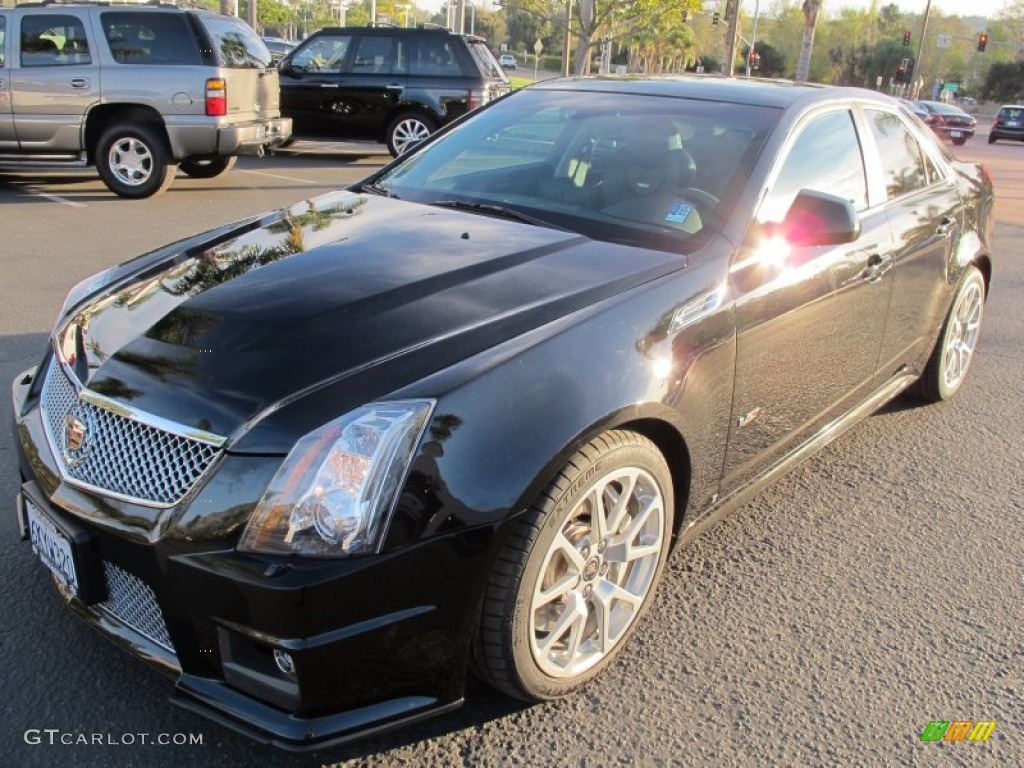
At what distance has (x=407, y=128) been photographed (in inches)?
534

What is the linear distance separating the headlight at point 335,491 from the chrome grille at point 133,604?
14.3 inches

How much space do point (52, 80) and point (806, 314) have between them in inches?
360

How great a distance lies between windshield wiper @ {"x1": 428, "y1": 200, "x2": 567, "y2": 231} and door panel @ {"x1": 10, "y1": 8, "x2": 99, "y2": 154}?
7.78m

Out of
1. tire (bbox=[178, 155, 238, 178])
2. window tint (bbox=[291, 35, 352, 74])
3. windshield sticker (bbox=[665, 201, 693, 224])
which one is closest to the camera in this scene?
windshield sticker (bbox=[665, 201, 693, 224])

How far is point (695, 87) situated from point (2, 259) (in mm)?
5724

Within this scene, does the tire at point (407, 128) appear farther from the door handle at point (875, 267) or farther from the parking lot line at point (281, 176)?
the door handle at point (875, 267)

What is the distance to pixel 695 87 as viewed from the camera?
3.78 m

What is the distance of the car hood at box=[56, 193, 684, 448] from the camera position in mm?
2193

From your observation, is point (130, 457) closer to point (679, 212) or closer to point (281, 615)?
point (281, 615)

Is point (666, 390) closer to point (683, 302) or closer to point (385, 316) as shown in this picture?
point (683, 302)

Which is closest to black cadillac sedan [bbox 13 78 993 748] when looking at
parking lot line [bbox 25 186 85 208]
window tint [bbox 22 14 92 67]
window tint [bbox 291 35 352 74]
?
parking lot line [bbox 25 186 85 208]

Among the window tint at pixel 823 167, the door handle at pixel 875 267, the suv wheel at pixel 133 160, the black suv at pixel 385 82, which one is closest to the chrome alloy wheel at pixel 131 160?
the suv wheel at pixel 133 160
